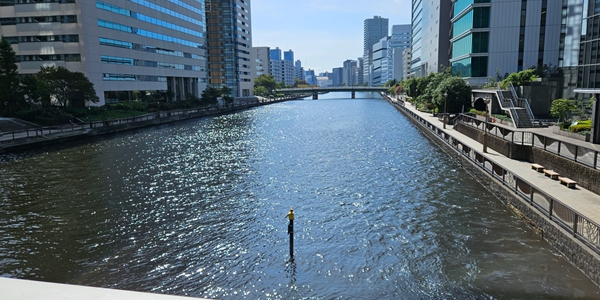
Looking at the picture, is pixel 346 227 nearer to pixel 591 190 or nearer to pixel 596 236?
pixel 596 236

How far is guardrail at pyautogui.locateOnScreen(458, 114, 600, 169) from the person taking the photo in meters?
18.1

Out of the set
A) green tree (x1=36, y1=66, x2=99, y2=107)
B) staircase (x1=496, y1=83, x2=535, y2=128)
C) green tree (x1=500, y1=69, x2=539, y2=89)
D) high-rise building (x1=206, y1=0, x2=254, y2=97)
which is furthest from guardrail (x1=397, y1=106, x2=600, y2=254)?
high-rise building (x1=206, y1=0, x2=254, y2=97)

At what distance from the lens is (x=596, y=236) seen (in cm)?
1108

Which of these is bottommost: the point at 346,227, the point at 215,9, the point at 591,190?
the point at 346,227

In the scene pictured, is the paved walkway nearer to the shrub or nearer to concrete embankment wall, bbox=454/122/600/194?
concrete embankment wall, bbox=454/122/600/194

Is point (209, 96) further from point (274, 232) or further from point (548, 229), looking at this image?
point (548, 229)

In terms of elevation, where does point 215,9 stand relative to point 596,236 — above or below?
above

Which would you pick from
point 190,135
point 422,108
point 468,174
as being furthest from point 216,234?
point 422,108

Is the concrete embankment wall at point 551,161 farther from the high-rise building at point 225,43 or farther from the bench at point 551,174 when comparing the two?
the high-rise building at point 225,43

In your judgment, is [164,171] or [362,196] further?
[164,171]

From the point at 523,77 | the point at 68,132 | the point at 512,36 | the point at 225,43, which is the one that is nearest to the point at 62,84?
the point at 68,132

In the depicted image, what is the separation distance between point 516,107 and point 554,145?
19547 mm

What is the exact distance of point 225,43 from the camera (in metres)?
145

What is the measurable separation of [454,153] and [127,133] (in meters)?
41.4
